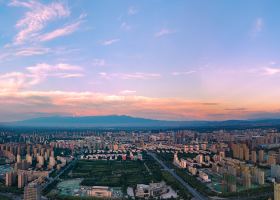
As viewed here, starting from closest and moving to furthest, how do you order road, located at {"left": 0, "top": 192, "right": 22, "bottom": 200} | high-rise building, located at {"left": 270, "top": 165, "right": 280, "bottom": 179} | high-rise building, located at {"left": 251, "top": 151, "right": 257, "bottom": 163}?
1. road, located at {"left": 0, "top": 192, "right": 22, "bottom": 200}
2. high-rise building, located at {"left": 270, "top": 165, "right": 280, "bottom": 179}
3. high-rise building, located at {"left": 251, "top": 151, "right": 257, "bottom": 163}

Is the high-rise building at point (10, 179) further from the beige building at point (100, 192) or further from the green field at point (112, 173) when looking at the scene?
the beige building at point (100, 192)

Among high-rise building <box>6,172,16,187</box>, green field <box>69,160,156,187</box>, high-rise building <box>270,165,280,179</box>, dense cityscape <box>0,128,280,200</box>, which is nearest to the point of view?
dense cityscape <box>0,128,280,200</box>

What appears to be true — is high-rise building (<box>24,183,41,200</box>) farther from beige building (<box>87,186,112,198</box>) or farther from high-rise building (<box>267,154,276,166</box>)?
high-rise building (<box>267,154,276,166</box>)

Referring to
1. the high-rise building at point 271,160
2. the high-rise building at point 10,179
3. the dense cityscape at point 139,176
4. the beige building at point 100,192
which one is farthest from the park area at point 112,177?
the high-rise building at point 271,160

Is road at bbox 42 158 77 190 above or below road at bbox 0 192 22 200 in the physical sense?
above

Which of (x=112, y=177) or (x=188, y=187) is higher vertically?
(x=112, y=177)

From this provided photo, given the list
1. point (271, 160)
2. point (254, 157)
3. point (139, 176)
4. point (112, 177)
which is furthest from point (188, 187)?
point (254, 157)

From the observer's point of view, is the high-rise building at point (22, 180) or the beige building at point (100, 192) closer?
the beige building at point (100, 192)

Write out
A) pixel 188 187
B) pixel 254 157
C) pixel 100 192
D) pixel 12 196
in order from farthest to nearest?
pixel 254 157, pixel 188 187, pixel 100 192, pixel 12 196

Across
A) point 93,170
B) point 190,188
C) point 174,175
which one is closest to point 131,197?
point 190,188

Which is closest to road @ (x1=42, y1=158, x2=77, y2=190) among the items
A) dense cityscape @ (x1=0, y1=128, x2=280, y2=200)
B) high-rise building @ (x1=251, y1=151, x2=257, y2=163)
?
dense cityscape @ (x1=0, y1=128, x2=280, y2=200)

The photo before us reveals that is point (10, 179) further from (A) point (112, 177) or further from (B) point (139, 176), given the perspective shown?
(B) point (139, 176)
